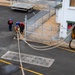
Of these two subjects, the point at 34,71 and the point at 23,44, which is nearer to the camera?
the point at 34,71

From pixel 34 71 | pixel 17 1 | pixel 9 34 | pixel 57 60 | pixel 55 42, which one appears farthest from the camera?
pixel 17 1

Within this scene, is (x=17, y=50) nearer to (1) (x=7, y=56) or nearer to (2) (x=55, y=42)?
(1) (x=7, y=56)

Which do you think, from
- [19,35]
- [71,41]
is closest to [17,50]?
[19,35]

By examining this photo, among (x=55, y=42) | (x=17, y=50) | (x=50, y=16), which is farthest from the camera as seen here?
(x=50, y=16)

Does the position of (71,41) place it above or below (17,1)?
below

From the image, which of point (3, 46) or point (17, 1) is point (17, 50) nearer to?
point (3, 46)

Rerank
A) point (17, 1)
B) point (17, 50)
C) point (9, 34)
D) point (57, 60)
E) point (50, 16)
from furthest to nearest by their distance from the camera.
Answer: point (17, 1) < point (50, 16) < point (9, 34) < point (17, 50) < point (57, 60)

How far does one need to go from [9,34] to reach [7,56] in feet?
17.2

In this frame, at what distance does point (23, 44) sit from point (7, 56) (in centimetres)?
276

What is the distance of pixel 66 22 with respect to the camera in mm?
24594

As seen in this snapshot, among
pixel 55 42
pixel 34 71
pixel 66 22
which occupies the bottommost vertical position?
pixel 34 71

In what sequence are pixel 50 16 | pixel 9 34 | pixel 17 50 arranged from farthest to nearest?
1. pixel 50 16
2. pixel 9 34
3. pixel 17 50

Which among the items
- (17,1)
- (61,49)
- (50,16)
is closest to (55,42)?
(61,49)

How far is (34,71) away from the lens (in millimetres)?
19141
